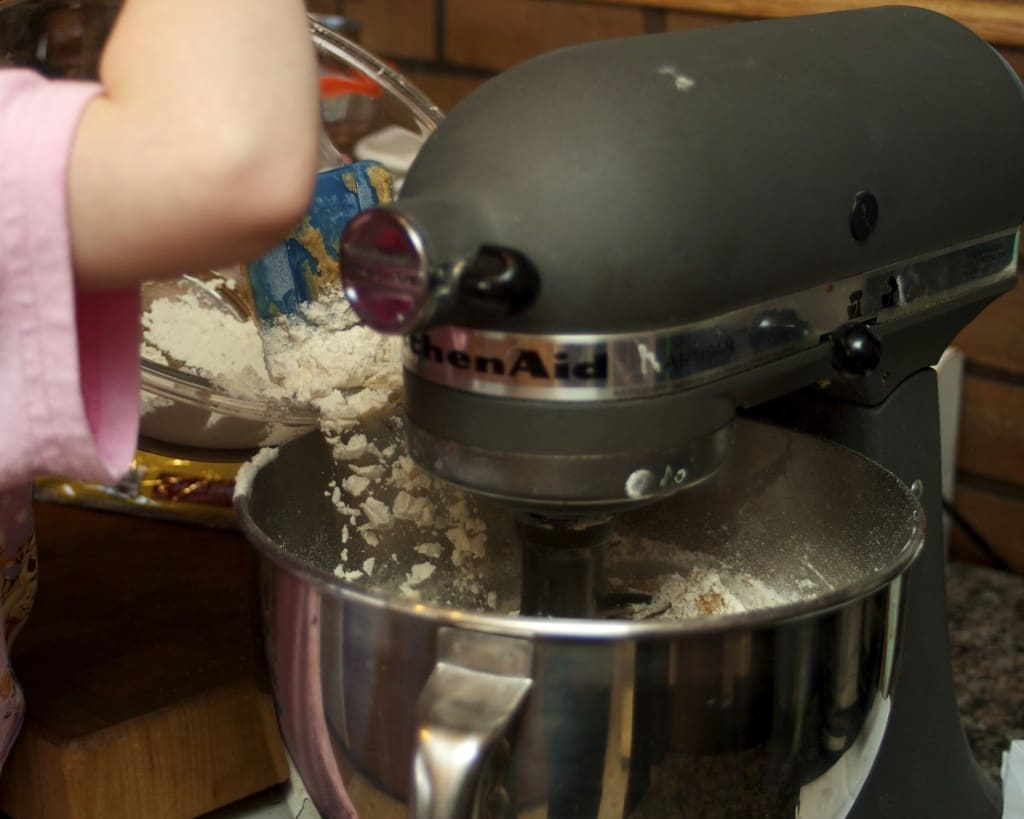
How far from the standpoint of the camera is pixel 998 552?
103 cm

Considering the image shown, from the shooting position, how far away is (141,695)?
0.64 metres

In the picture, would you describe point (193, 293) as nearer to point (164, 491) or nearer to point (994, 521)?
point (164, 491)

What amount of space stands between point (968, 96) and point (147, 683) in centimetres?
46

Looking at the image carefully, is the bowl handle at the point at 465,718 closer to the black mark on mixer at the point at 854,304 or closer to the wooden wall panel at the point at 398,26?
the black mark on mixer at the point at 854,304

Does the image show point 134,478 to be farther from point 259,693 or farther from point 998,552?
point 998,552

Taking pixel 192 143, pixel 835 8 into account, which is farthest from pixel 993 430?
pixel 192 143

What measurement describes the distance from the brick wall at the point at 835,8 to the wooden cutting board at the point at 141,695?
57 centimetres

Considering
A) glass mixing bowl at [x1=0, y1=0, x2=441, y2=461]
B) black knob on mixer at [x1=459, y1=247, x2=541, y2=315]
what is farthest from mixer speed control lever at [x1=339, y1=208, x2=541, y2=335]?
glass mixing bowl at [x1=0, y1=0, x2=441, y2=461]

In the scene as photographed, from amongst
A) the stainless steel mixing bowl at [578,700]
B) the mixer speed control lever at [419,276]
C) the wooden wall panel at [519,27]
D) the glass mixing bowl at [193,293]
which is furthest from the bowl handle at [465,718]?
the wooden wall panel at [519,27]

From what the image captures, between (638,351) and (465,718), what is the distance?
0.13m

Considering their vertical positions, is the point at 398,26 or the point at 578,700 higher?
the point at 398,26

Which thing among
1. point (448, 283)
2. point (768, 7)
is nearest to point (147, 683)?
point (448, 283)

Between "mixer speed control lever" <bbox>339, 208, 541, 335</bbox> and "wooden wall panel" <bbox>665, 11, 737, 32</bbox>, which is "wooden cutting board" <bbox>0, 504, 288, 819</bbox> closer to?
"mixer speed control lever" <bbox>339, 208, 541, 335</bbox>

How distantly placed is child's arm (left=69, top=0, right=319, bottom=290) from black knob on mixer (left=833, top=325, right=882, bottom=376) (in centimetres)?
22
